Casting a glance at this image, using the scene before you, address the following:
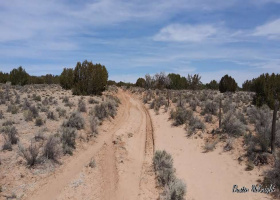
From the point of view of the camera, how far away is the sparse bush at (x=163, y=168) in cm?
907

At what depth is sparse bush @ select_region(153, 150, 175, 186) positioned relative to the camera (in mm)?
9070

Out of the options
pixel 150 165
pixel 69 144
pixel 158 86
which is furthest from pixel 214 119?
pixel 158 86

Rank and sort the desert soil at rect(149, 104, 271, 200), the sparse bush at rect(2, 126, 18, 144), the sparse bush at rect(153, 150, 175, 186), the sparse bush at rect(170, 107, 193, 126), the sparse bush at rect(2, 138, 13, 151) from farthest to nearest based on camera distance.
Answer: the sparse bush at rect(170, 107, 193, 126) < the sparse bush at rect(2, 126, 18, 144) < the sparse bush at rect(2, 138, 13, 151) < the sparse bush at rect(153, 150, 175, 186) < the desert soil at rect(149, 104, 271, 200)

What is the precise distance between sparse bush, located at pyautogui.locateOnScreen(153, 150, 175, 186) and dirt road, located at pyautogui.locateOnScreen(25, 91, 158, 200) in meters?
0.33

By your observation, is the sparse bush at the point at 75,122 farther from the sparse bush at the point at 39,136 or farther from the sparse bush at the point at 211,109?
the sparse bush at the point at 211,109

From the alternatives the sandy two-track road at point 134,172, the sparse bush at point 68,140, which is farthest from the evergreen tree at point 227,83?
the sparse bush at point 68,140

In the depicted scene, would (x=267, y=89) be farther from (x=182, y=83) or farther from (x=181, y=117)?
(x=182, y=83)

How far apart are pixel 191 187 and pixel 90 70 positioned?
27.6 m

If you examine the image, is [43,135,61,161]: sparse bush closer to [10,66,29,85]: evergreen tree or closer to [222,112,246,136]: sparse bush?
[222,112,246,136]: sparse bush

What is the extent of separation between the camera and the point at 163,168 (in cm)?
988

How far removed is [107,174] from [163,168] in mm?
2389

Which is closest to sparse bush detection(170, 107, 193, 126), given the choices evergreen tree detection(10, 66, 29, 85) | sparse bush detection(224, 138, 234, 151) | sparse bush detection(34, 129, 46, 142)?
sparse bush detection(224, 138, 234, 151)

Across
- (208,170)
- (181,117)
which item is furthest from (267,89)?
(208,170)

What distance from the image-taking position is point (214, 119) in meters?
17.2
